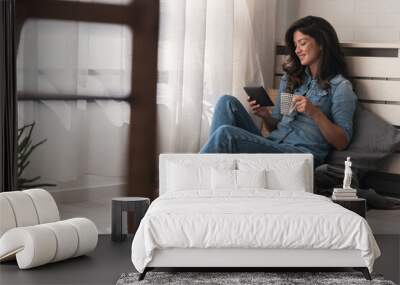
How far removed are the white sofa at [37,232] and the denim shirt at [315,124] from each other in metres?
2.09

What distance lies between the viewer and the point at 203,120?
7309mm

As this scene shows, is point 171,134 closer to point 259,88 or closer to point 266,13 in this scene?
point 259,88

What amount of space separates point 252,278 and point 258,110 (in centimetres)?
243

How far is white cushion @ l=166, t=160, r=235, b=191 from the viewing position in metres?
5.53

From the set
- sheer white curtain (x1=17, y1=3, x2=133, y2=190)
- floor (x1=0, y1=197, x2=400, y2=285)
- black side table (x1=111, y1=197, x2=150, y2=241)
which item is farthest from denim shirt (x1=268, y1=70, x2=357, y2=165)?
black side table (x1=111, y1=197, x2=150, y2=241)

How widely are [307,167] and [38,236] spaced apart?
1.90 meters

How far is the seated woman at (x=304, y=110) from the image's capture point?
20.9 feet

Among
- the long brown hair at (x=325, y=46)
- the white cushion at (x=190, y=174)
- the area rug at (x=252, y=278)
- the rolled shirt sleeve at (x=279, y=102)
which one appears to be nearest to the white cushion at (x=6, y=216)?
the area rug at (x=252, y=278)

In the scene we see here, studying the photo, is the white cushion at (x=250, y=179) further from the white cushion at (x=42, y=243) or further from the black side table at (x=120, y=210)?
the white cushion at (x=42, y=243)

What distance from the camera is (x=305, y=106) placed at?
20.7ft

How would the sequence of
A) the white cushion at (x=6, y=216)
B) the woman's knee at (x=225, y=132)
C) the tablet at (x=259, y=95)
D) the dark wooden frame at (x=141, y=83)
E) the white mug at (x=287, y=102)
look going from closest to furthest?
1. the white cushion at (x=6, y=216)
2. the woman's knee at (x=225, y=132)
3. the white mug at (x=287, y=102)
4. the tablet at (x=259, y=95)
5. the dark wooden frame at (x=141, y=83)

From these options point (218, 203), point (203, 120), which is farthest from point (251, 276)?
point (203, 120)

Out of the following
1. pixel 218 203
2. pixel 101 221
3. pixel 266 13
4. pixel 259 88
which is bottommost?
pixel 101 221

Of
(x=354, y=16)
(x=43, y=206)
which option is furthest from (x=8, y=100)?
(x=354, y=16)
